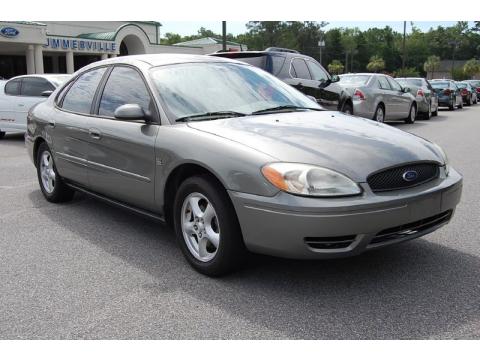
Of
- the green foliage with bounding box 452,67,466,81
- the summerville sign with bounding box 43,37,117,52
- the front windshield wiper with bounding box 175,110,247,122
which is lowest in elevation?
the front windshield wiper with bounding box 175,110,247,122

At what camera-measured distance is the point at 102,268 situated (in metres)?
3.98

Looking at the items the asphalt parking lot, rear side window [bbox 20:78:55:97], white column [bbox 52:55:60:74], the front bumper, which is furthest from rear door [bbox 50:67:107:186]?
white column [bbox 52:55:60:74]

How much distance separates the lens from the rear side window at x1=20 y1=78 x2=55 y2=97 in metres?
11.7

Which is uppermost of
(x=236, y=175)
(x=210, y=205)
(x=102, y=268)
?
(x=236, y=175)

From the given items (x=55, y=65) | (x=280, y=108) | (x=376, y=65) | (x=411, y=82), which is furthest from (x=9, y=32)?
(x=376, y=65)

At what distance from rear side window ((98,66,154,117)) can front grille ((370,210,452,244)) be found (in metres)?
2.04

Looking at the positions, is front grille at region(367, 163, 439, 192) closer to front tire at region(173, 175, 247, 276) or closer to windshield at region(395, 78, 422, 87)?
front tire at region(173, 175, 247, 276)

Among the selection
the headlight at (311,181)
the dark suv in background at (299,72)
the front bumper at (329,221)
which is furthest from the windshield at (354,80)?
the headlight at (311,181)

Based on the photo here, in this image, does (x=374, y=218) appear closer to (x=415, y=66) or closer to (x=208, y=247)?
(x=208, y=247)

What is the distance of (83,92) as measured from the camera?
211 inches

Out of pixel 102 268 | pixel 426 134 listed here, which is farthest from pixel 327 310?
pixel 426 134

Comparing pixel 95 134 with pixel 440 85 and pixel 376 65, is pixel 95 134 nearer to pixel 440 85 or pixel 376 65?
pixel 440 85

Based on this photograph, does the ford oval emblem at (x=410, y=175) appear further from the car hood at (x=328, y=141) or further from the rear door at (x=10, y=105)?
the rear door at (x=10, y=105)

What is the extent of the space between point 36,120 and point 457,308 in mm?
4800
